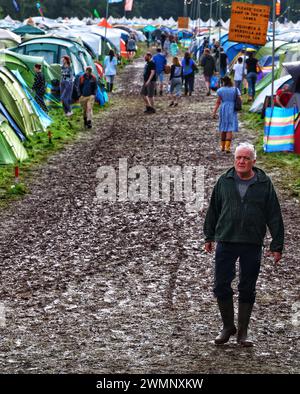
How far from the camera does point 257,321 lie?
30.6ft

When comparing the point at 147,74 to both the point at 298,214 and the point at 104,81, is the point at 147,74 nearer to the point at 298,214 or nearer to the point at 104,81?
the point at 104,81

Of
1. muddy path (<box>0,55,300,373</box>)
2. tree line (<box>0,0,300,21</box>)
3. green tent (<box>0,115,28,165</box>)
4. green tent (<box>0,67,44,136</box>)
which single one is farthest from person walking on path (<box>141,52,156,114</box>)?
tree line (<box>0,0,300,21</box>)

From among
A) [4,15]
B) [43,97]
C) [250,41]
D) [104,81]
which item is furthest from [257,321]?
[4,15]

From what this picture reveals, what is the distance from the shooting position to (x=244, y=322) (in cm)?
850

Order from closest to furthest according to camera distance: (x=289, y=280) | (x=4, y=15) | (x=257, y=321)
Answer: (x=257, y=321) → (x=289, y=280) → (x=4, y=15)

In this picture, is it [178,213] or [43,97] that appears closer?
[178,213]

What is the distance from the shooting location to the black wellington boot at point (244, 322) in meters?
8.48

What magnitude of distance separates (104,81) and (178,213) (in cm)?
2325

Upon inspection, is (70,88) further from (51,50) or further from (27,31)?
(27,31)

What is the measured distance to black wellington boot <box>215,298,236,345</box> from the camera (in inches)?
337

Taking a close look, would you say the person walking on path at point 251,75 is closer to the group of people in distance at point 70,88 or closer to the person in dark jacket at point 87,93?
the group of people in distance at point 70,88

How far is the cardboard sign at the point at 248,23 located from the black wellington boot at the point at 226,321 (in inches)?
667

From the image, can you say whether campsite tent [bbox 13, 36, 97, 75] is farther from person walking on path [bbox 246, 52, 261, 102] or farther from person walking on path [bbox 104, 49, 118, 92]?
person walking on path [bbox 246, 52, 261, 102]

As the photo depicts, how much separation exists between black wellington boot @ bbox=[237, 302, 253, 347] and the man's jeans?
0.05m
